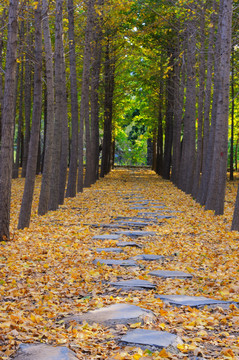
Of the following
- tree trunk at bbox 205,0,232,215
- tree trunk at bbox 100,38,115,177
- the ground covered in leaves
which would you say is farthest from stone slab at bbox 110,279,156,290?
tree trunk at bbox 100,38,115,177

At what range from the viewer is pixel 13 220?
13.8 m

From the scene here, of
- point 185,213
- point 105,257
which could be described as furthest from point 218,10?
point 105,257

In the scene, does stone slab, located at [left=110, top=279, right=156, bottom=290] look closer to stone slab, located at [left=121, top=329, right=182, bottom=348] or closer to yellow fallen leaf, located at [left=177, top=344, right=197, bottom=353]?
stone slab, located at [left=121, top=329, right=182, bottom=348]

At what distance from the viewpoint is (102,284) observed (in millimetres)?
6992

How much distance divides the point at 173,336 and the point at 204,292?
2.27m

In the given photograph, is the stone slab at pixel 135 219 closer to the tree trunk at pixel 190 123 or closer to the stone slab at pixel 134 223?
the stone slab at pixel 134 223

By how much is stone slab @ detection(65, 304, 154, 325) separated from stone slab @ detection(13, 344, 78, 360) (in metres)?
0.87

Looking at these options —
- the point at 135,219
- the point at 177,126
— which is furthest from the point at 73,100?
the point at 177,126

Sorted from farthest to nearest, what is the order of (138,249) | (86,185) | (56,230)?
1. (86,185)
2. (56,230)
3. (138,249)

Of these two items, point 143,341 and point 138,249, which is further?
point 138,249

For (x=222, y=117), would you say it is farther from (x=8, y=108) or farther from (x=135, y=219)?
(x=8, y=108)

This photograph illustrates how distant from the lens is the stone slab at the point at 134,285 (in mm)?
6734

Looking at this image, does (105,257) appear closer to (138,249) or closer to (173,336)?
(138,249)

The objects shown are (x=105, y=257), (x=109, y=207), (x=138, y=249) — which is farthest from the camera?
(x=109, y=207)
